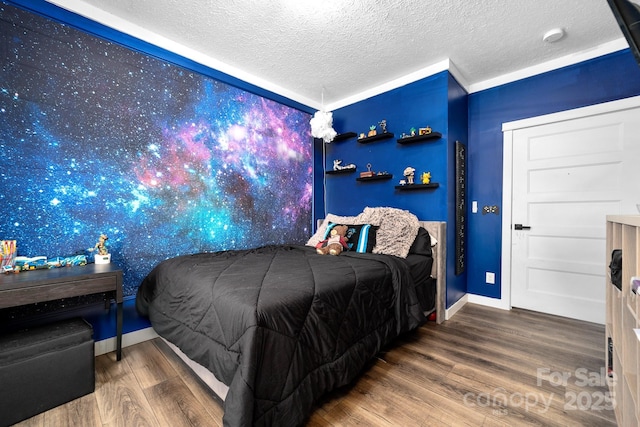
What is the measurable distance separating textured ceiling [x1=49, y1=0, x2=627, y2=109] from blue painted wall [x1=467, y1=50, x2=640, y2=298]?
0.59 ft

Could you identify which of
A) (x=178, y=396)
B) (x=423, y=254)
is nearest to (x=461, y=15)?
(x=423, y=254)

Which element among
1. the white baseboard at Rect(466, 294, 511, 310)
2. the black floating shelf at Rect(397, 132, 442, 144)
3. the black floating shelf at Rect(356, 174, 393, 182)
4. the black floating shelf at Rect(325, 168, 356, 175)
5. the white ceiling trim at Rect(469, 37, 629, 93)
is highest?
the white ceiling trim at Rect(469, 37, 629, 93)

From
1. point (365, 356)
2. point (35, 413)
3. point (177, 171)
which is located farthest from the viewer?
point (177, 171)

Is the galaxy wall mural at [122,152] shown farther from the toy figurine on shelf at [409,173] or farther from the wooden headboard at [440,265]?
the wooden headboard at [440,265]

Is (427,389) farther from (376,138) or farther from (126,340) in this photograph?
(376,138)

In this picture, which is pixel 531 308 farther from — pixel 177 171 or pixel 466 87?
pixel 177 171

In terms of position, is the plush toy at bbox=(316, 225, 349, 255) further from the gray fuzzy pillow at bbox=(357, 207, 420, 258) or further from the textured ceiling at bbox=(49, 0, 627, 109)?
the textured ceiling at bbox=(49, 0, 627, 109)

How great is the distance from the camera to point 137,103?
222 cm

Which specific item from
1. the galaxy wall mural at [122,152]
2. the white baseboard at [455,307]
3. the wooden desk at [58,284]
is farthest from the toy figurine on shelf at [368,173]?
the wooden desk at [58,284]

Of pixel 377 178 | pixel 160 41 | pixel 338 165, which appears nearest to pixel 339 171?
pixel 338 165

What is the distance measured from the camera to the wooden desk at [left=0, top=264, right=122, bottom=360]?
1.43 m

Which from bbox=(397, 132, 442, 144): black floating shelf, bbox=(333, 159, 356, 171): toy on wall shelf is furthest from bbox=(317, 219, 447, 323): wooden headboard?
bbox=(333, 159, 356, 171): toy on wall shelf

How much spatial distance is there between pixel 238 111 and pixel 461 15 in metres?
2.18

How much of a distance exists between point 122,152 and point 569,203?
13.4ft
